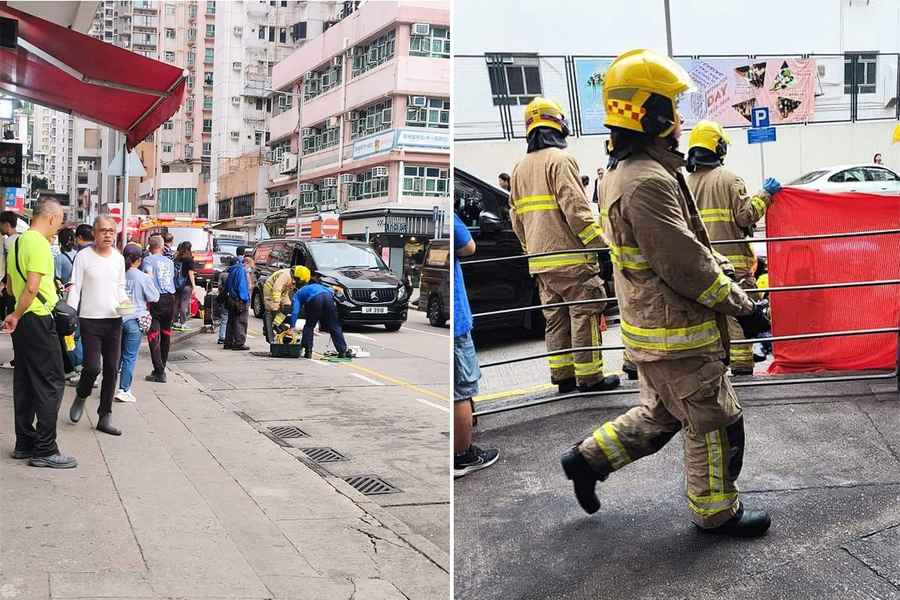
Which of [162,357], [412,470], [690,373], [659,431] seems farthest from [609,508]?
[162,357]

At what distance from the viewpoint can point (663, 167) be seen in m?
3.16

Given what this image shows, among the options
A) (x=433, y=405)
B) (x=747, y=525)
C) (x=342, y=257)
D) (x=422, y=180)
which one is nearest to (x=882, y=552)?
(x=747, y=525)

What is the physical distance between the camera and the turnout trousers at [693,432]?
10.4ft

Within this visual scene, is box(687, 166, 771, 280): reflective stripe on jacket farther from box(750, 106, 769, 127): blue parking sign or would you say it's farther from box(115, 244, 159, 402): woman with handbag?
box(750, 106, 769, 127): blue parking sign

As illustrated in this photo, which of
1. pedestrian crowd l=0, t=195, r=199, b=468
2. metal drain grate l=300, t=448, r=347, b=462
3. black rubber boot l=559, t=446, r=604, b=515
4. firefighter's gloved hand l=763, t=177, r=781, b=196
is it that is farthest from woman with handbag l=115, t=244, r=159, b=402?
black rubber boot l=559, t=446, r=604, b=515

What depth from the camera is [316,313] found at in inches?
482

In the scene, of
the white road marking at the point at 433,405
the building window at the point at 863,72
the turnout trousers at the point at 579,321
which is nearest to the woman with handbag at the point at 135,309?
the white road marking at the point at 433,405

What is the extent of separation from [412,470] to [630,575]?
3.41 meters

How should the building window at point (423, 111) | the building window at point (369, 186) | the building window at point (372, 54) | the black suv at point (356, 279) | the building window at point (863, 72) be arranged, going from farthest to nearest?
the building window at point (369, 186) → the building window at point (423, 111) → the building window at point (372, 54) → the black suv at point (356, 279) → the building window at point (863, 72)

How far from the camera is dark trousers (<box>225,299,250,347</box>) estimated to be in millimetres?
13477

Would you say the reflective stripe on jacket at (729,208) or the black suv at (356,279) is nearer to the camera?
the reflective stripe on jacket at (729,208)

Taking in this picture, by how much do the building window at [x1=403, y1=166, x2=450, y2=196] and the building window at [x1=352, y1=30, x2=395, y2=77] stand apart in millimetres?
4283

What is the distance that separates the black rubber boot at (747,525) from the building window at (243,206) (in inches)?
1999

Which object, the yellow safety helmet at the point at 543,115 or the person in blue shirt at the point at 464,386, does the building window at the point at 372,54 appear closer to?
the yellow safety helmet at the point at 543,115
